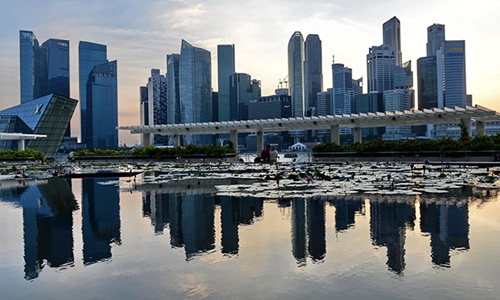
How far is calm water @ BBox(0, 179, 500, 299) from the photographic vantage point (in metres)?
4.48

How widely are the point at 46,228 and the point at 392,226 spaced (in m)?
6.55

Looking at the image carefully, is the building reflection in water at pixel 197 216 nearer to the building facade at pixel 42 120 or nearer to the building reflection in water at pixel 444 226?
the building reflection in water at pixel 444 226

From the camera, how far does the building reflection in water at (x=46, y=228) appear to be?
229 inches

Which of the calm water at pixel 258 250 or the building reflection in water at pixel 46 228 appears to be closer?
the calm water at pixel 258 250

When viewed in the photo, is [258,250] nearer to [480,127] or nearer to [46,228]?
[46,228]

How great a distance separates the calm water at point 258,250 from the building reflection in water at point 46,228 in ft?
0.10

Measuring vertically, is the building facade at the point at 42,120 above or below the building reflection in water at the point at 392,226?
above

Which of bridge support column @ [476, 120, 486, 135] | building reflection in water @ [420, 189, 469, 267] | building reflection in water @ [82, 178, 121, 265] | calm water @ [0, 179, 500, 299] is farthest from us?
bridge support column @ [476, 120, 486, 135]

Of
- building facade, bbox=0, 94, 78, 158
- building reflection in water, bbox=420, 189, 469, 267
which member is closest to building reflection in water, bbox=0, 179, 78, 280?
building reflection in water, bbox=420, 189, 469, 267

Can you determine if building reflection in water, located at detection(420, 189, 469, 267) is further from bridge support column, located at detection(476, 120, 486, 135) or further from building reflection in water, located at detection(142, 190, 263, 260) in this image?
bridge support column, located at detection(476, 120, 486, 135)

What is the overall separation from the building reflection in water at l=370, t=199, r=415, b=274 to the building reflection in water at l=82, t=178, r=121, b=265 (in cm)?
398

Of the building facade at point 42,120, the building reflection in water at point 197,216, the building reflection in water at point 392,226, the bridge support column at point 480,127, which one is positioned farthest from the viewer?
the building facade at point 42,120

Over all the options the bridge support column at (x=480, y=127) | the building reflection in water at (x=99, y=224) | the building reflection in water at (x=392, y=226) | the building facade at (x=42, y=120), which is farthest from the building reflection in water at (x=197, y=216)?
the building facade at (x=42, y=120)

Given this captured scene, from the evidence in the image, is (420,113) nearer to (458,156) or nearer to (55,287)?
(458,156)
